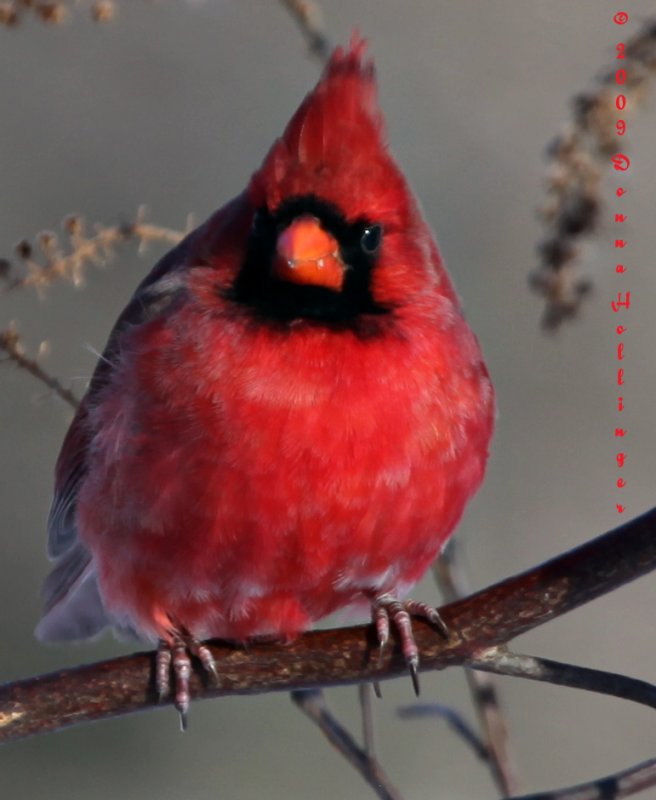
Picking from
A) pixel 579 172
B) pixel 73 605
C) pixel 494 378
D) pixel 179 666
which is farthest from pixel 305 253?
pixel 494 378

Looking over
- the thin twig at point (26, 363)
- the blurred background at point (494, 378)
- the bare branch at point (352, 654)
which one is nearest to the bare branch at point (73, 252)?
the thin twig at point (26, 363)

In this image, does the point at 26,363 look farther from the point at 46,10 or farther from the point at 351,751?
the point at 351,751

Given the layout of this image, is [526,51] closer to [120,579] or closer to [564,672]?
[120,579]

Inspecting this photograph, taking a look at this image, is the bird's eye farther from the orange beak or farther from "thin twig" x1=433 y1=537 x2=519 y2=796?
"thin twig" x1=433 y1=537 x2=519 y2=796

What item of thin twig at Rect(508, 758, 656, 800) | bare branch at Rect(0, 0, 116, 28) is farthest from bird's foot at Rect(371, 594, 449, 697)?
bare branch at Rect(0, 0, 116, 28)

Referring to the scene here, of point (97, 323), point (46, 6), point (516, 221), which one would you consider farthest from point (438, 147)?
point (46, 6)

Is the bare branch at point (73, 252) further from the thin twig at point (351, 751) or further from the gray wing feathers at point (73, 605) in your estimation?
the gray wing feathers at point (73, 605)
